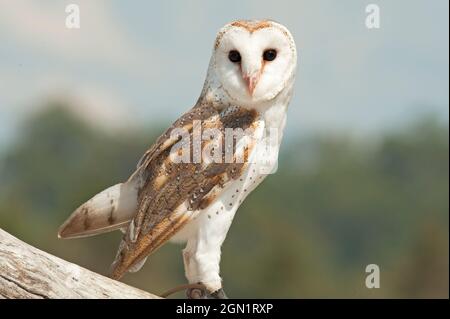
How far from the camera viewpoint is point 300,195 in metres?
55.8

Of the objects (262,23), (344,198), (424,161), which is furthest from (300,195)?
(262,23)

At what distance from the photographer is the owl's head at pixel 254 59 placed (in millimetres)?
5598

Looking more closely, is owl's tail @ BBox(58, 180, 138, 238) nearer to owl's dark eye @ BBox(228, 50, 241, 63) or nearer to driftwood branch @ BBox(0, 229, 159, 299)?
driftwood branch @ BBox(0, 229, 159, 299)

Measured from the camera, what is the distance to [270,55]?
5.70 metres

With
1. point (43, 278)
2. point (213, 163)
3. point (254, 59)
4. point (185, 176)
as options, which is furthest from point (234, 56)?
point (43, 278)

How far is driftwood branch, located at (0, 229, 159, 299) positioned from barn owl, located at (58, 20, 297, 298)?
0.73 ft

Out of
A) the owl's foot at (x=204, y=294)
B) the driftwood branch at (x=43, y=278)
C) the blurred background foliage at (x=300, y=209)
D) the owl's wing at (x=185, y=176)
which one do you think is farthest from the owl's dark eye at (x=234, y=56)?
the blurred background foliage at (x=300, y=209)

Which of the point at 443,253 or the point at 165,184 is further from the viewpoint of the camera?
the point at 443,253

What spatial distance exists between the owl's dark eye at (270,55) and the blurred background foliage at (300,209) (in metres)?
18.4

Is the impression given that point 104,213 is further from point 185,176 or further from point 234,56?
point 234,56

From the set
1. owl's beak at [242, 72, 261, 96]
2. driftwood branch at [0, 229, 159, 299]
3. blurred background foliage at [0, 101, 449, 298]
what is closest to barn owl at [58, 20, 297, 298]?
owl's beak at [242, 72, 261, 96]

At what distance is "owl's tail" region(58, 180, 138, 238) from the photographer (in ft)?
18.8
